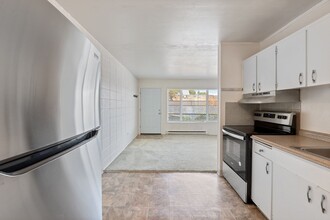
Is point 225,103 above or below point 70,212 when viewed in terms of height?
above

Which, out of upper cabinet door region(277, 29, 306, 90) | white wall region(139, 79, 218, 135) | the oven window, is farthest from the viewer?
white wall region(139, 79, 218, 135)

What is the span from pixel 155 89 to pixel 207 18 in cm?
670

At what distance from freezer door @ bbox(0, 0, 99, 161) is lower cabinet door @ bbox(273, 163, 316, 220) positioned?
1.70 metres

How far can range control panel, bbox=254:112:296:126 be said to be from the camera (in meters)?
Result: 2.84

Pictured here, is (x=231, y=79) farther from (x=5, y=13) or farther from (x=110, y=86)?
(x=5, y=13)

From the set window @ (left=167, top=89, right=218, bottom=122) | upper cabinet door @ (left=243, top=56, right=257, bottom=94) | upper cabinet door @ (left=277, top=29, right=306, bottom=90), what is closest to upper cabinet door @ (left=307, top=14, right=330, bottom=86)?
upper cabinet door @ (left=277, top=29, right=306, bottom=90)

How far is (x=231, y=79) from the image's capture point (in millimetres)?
3930

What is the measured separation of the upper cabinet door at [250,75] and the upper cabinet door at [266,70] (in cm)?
13

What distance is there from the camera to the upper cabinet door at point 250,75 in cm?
340

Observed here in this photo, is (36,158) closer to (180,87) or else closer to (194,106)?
(180,87)

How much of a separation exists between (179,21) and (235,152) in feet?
6.31

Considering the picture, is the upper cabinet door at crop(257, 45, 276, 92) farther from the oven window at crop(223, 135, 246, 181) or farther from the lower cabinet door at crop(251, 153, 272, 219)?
the lower cabinet door at crop(251, 153, 272, 219)

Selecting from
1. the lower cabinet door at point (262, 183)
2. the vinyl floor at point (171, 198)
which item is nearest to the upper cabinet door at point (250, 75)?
the lower cabinet door at point (262, 183)

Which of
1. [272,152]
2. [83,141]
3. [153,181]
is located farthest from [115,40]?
[83,141]
